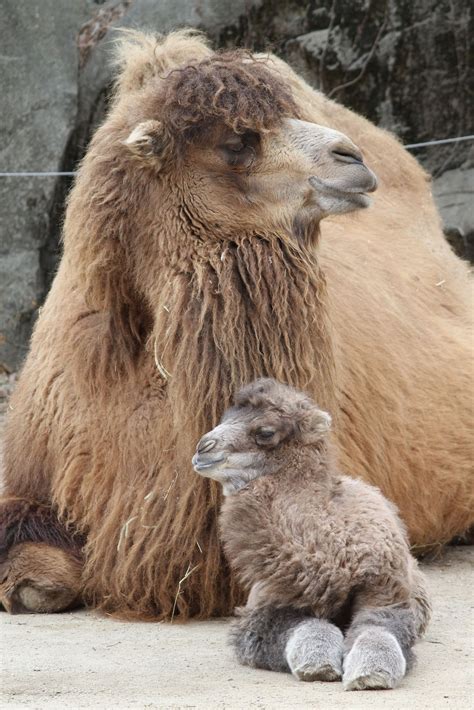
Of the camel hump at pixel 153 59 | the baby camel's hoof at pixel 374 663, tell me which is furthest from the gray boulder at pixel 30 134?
the baby camel's hoof at pixel 374 663

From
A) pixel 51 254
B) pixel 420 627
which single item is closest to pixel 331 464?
pixel 420 627

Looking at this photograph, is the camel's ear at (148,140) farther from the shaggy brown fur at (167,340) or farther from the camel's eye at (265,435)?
the camel's eye at (265,435)

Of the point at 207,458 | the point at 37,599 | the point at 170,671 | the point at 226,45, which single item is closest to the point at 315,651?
the point at 170,671

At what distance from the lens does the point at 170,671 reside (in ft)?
13.0

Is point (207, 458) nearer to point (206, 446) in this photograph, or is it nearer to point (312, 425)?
point (206, 446)

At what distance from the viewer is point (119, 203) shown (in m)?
4.78

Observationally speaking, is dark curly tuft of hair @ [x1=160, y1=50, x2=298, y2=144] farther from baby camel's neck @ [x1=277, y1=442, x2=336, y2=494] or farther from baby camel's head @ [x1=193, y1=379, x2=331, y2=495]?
baby camel's neck @ [x1=277, y1=442, x2=336, y2=494]

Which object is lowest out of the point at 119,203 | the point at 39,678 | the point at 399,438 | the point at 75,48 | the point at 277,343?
the point at 39,678

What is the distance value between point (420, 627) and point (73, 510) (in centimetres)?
145

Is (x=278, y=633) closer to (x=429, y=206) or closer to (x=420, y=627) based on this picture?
(x=420, y=627)

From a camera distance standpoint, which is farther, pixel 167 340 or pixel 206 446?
pixel 167 340

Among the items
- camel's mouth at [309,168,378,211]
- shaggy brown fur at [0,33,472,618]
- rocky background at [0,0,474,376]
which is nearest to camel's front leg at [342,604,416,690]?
shaggy brown fur at [0,33,472,618]

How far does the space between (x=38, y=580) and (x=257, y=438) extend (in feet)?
3.79

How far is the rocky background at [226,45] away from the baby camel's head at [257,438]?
570cm
